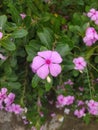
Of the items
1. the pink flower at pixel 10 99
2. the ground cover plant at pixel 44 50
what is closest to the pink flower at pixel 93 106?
the ground cover plant at pixel 44 50

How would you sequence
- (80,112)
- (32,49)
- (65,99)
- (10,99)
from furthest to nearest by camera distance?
(80,112) → (65,99) → (10,99) → (32,49)

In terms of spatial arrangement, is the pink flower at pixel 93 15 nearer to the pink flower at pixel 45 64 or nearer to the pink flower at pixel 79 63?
the pink flower at pixel 79 63

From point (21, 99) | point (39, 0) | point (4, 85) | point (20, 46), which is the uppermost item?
point (39, 0)

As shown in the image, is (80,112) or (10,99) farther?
(80,112)

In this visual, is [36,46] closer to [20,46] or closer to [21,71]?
[20,46]

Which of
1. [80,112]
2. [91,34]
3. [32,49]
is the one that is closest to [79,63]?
[91,34]

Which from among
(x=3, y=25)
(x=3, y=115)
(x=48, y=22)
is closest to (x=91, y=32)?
(x=48, y=22)

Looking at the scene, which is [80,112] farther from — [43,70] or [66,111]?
[43,70]

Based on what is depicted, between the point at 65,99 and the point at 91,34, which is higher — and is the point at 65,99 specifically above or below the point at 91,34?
below
